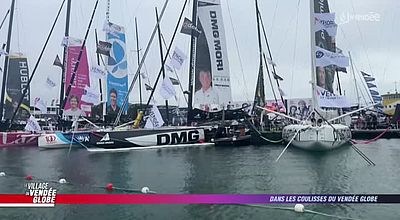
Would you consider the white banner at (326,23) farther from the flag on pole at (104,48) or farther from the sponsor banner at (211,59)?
the flag on pole at (104,48)

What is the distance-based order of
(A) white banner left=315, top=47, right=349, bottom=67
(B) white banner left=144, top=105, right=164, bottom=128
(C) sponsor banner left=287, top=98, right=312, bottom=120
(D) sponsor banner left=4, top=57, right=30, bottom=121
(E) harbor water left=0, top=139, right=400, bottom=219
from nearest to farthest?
(E) harbor water left=0, top=139, right=400, bottom=219, (A) white banner left=315, top=47, right=349, bottom=67, (B) white banner left=144, top=105, right=164, bottom=128, (D) sponsor banner left=4, top=57, right=30, bottom=121, (C) sponsor banner left=287, top=98, right=312, bottom=120

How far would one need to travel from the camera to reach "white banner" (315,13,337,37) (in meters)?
38.2

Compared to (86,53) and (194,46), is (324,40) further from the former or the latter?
(86,53)

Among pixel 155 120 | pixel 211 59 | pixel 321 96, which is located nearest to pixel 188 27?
pixel 211 59

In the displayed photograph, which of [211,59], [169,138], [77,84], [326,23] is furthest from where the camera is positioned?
[77,84]

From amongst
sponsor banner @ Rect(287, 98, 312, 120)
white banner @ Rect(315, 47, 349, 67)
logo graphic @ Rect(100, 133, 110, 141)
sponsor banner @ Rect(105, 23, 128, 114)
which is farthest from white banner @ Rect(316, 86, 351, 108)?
sponsor banner @ Rect(287, 98, 312, 120)

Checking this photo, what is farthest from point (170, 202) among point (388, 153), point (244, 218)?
point (388, 153)

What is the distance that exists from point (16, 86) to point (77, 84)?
11786mm

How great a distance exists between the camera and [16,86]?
190ft

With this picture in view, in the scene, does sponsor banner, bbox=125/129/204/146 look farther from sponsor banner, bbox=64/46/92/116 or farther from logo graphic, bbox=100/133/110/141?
sponsor banner, bbox=64/46/92/116

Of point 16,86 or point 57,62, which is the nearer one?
point 57,62

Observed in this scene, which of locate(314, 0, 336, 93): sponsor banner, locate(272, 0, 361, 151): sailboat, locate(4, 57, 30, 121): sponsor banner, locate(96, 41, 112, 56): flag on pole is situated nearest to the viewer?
locate(272, 0, 361, 151): sailboat

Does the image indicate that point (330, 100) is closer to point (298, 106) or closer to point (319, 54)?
point (319, 54)

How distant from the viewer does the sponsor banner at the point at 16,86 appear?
5738 cm
